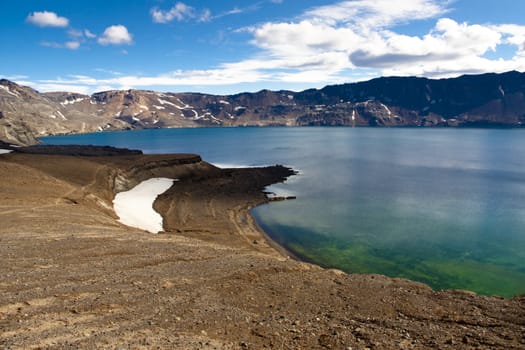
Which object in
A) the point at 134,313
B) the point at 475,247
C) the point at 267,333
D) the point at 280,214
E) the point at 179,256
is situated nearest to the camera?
the point at 267,333

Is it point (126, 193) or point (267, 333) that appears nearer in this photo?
point (267, 333)

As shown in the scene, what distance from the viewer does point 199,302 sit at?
16906 millimetres

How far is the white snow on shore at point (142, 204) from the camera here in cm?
4769

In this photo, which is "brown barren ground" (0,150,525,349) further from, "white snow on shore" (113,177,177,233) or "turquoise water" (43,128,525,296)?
"turquoise water" (43,128,525,296)

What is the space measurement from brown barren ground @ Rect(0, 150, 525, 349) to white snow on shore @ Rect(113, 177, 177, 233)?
15.6m

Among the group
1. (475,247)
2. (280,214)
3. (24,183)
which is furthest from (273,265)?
(24,183)

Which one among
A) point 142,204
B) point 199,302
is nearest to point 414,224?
point 142,204

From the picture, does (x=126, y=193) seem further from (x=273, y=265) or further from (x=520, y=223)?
(x=520, y=223)

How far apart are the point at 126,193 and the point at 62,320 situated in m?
53.3

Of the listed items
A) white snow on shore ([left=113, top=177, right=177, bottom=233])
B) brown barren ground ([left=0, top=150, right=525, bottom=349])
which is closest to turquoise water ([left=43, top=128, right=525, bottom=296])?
white snow on shore ([left=113, top=177, right=177, bottom=233])

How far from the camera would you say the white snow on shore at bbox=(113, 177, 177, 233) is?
4769 cm

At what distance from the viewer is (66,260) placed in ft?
72.3

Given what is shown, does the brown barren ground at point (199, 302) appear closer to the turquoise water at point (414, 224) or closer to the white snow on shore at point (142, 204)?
the white snow on shore at point (142, 204)

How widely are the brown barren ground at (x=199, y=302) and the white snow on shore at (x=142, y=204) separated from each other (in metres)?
15.6
